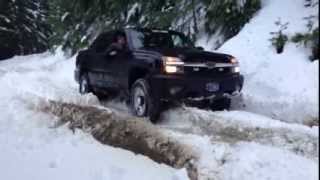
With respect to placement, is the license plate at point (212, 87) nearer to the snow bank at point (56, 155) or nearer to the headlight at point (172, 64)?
the headlight at point (172, 64)

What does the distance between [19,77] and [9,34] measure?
765 inches

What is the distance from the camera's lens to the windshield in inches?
487

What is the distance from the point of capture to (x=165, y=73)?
11.0 meters

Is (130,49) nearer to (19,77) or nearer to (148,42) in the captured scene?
(148,42)

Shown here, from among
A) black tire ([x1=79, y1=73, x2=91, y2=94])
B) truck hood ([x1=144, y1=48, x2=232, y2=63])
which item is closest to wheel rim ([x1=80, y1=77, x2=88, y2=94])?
black tire ([x1=79, y1=73, x2=91, y2=94])

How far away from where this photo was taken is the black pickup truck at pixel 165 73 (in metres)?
11.1

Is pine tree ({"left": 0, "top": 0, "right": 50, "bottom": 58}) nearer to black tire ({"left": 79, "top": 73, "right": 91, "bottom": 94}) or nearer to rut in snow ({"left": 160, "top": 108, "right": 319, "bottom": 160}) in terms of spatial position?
black tire ({"left": 79, "top": 73, "right": 91, "bottom": 94})

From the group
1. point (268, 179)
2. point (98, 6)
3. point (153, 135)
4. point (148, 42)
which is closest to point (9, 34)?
point (98, 6)

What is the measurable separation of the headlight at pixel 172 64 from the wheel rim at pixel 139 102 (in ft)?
2.38

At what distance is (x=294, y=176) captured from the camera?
7.59m

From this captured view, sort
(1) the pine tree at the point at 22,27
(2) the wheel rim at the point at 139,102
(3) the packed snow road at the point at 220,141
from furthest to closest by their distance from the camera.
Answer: (1) the pine tree at the point at 22,27, (2) the wheel rim at the point at 139,102, (3) the packed snow road at the point at 220,141

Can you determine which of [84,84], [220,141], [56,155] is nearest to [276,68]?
[84,84]

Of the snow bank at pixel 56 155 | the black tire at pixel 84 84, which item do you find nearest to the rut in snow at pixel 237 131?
the snow bank at pixel 56 155

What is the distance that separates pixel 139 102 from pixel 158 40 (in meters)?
1.59
